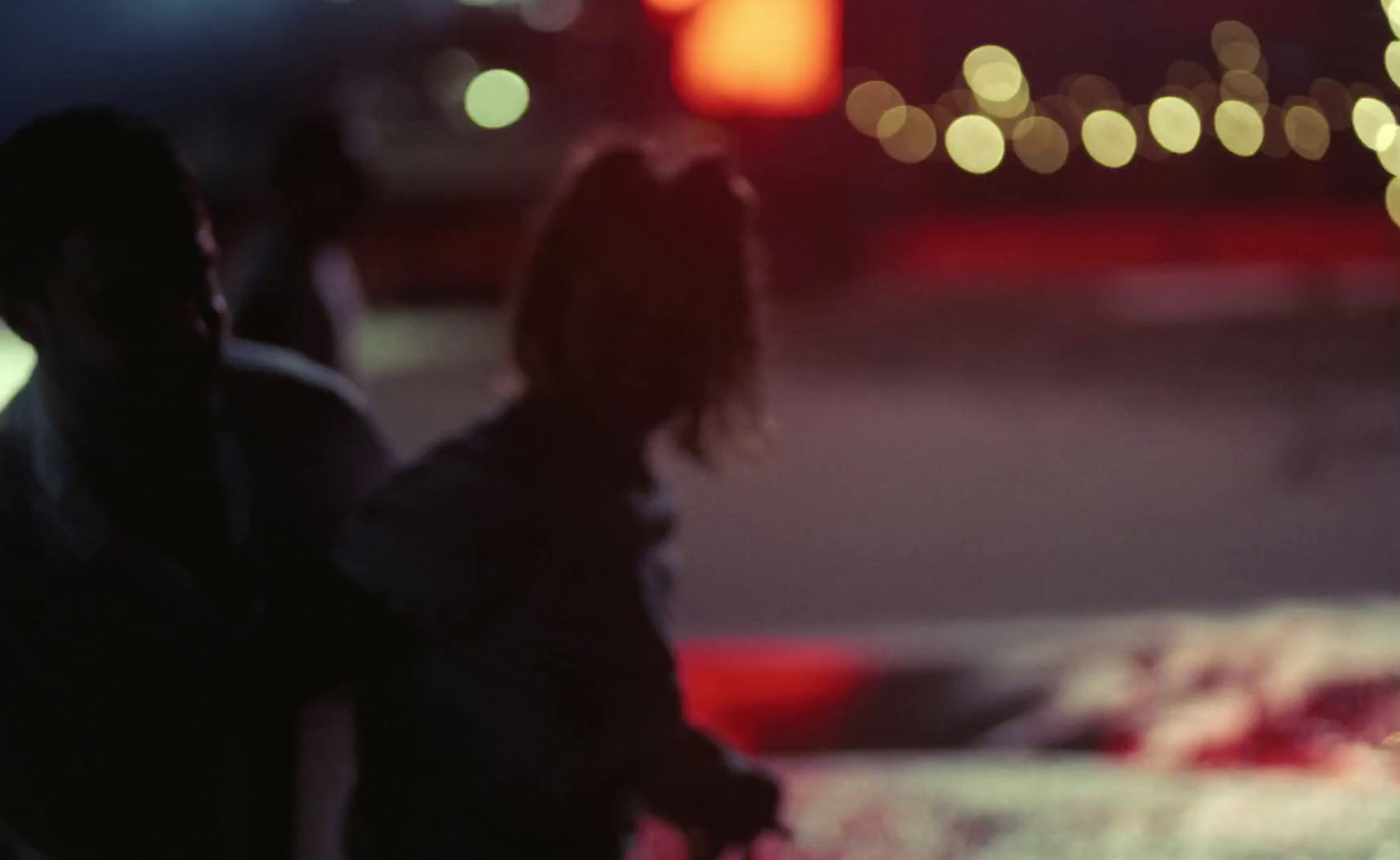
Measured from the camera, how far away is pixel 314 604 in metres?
1.80

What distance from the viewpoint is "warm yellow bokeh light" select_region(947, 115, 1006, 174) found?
26.3m

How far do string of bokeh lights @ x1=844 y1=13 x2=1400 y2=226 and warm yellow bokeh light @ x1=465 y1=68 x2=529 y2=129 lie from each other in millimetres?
4863

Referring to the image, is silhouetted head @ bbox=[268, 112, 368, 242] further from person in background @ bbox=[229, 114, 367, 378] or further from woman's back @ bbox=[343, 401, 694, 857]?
woman's back @ bbox=[343, 401, 694, 857]

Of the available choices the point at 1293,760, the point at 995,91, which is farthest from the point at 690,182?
the point at 995,91

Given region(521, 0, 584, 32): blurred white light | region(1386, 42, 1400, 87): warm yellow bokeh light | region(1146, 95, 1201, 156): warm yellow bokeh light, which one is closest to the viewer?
region(1386, 42, 1400, 87): warm yellow bokeh light

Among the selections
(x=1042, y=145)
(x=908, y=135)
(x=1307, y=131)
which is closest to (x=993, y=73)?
(x=1042, y=145)

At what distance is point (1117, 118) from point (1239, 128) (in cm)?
150

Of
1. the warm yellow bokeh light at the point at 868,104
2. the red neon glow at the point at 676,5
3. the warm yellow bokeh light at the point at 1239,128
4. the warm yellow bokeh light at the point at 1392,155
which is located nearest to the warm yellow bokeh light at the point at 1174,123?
the warm yellow bokeh light at the point at 1239,128

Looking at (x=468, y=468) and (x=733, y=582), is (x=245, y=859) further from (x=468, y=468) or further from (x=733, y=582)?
(x=733, y=582)

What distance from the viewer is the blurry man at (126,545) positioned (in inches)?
67.9

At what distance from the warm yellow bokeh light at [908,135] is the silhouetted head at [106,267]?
65.8 feet

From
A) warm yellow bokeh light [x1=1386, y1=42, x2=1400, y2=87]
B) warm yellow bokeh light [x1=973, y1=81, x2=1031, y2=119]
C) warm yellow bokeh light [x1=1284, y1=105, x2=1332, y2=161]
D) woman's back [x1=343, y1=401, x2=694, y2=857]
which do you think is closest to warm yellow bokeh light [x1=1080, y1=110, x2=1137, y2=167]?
warm yellow bokeh light [x1=973, y1=81, x2=1031, y2=119]

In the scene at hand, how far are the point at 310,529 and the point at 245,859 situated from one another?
288 mm

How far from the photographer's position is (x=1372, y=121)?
22406 mm
